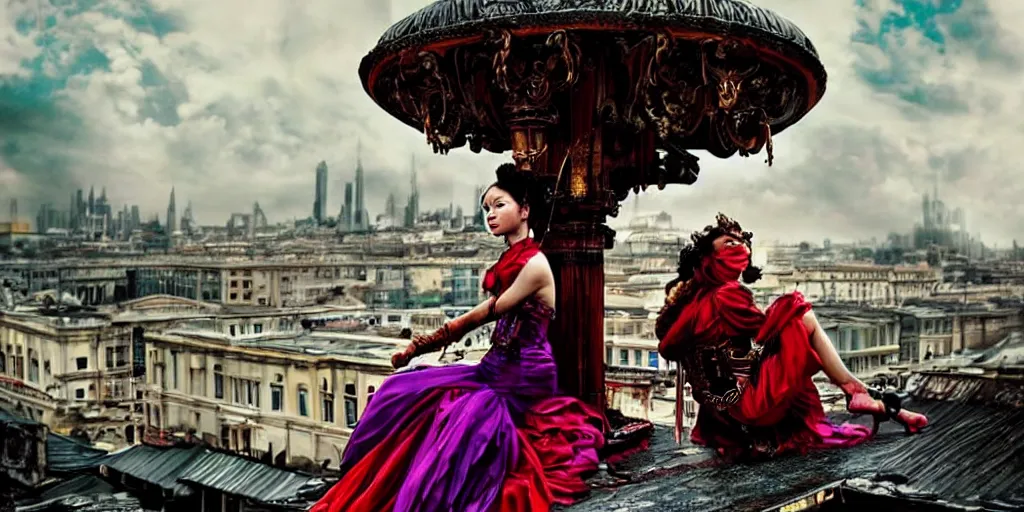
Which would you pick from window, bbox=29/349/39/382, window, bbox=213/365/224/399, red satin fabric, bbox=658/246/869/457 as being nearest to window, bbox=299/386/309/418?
window, bbox=213/365/224/399

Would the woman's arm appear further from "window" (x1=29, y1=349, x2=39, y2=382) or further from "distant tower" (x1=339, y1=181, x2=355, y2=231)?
"window" (x1=29, y1=349, x2=39, y2=382)

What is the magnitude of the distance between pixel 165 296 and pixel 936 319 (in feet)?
31.6

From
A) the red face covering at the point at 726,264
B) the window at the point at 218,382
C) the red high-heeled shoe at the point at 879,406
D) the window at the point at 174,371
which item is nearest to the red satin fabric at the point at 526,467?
the red face covering at the point at 726,264

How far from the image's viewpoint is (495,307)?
351 cm

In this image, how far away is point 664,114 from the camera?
3725mm

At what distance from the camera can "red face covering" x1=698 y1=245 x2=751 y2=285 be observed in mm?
4062

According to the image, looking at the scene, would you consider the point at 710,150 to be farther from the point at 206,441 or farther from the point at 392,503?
the point at 206,441

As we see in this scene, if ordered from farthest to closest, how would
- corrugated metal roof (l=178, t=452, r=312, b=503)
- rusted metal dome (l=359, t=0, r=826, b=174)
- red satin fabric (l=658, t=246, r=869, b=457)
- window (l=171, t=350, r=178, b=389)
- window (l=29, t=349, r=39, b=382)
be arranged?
1. window (l=29, t=349, r=39, b=382)
2. window (l=171, t=350, r=178, b=389)
3. corrugated metal roof (l=178, t=452, r=312, b=503)
4. red satin fabric (l=658, t=246, r=869, b=457)
5. rusted metal dome (l=359, t=0, r=826, b=174)

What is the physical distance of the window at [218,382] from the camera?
38.5ft

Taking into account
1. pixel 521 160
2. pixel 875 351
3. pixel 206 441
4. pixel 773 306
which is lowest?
pixel 206 441

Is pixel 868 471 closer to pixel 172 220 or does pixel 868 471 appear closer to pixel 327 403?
pixel 327 403

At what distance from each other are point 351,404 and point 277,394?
4.07 ft

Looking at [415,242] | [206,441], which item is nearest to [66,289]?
[206,441]

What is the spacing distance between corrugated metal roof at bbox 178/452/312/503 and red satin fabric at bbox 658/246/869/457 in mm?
6692
